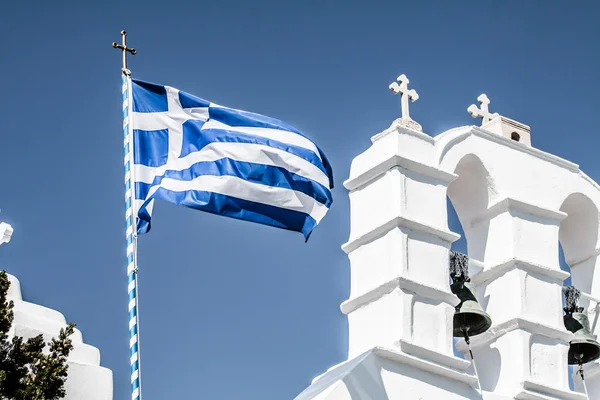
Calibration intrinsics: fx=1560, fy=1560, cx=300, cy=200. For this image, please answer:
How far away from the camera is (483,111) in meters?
16.0

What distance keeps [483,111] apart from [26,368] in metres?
5.74

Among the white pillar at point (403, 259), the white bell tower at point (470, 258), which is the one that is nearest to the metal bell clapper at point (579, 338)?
the white bell tower at point (470, 258)

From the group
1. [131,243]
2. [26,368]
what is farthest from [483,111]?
[26,368]

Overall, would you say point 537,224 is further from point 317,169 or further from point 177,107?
point 177,107

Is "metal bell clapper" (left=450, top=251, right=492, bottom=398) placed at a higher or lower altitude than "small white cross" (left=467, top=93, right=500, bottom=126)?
lower

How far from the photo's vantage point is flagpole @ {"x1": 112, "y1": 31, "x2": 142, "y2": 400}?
1241 cm

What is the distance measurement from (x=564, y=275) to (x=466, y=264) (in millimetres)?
1000

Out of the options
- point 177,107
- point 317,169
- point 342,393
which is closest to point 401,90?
point 317,169

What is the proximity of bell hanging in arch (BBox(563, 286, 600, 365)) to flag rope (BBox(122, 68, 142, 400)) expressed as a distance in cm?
474

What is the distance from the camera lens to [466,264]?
49.6 ft

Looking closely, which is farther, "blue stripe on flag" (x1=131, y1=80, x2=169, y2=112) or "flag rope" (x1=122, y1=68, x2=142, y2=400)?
"blue stripe on flag" (x1=131, y1=80, x2=169, y2=112)

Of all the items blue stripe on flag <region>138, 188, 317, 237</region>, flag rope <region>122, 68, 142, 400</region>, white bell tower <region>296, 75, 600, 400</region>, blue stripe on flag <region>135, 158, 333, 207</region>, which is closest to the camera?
flag rope <region>122, 68, 142, 400</region>

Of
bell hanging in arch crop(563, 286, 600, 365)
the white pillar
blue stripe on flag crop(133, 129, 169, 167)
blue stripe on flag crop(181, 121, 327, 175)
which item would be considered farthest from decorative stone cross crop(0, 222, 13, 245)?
bell hanging in arch crop(563, 286, 600, 365)

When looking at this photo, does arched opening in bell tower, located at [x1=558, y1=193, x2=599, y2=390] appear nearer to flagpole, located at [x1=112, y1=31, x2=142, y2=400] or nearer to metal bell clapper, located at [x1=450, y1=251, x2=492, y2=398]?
metal bell clapper, located at [x1=450, y1=251, x2=492, y2=398]
